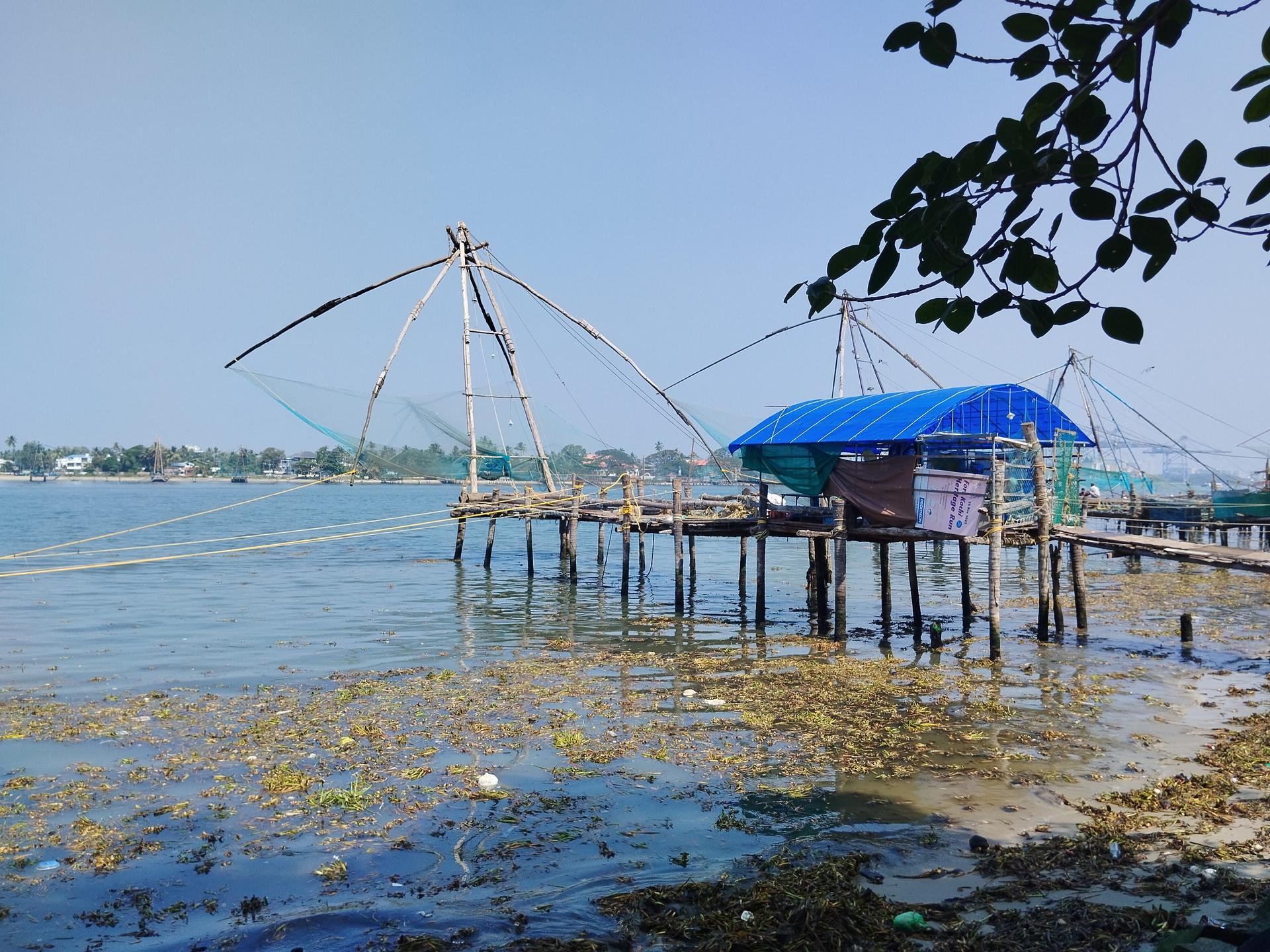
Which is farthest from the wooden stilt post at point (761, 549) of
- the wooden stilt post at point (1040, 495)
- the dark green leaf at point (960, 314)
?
the dark green leaf at point (960, 314)

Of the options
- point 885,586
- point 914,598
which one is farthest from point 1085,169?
point 885,586

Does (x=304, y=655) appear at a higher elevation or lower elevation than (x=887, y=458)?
lower

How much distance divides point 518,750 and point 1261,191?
759 centimetres

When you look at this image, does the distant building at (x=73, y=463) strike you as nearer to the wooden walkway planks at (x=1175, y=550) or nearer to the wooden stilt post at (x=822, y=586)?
the wooden stilt post at (x=822, y=586)

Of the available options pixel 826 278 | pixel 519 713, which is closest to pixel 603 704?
pixel 519 713

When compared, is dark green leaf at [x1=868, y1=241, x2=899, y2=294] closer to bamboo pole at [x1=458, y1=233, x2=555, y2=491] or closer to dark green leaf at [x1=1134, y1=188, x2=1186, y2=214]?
dark green leaf at [x1=1134, y1=188, x2=1186, y2=214]

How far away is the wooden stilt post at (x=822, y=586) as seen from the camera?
15.6 meters

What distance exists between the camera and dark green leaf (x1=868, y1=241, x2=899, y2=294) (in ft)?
8.86

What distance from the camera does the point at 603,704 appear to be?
35.0 ft

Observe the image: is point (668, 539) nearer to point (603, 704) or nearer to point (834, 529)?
point (834, 529)

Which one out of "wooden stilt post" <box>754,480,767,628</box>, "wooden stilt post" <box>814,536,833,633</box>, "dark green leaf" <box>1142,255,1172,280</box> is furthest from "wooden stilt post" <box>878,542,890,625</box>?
"dark green leaf" <box>1142,255,1172,280</box>

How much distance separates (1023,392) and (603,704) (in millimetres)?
9395

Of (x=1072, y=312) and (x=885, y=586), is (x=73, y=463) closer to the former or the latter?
(x=885, y=586)

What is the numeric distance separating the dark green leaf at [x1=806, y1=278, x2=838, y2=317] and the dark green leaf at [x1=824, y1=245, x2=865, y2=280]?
43mm
